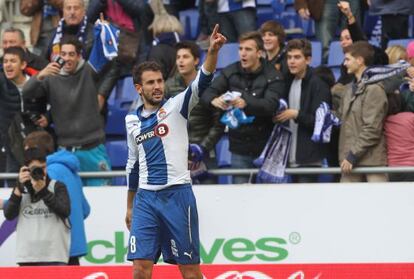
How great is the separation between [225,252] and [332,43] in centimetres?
306

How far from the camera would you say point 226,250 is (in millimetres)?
11867

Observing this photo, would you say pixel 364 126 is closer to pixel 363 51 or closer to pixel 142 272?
pixel 363 51

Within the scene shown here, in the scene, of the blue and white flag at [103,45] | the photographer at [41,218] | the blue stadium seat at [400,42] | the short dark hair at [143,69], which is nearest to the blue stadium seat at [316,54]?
the blue stadium seat at [400,42]

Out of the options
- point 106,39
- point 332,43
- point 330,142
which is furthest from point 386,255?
point 106,39

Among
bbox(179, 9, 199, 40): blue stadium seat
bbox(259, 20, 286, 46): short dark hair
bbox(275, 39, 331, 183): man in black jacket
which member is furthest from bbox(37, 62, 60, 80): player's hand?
bbox(179, 9, 199, 40): blue stadium seat

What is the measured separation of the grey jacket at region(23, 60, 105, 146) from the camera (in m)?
12.5

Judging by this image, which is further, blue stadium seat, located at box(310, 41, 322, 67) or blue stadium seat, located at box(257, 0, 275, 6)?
blue stadium seat, located at box(257, 0, 275, 6)

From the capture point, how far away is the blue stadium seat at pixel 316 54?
1369cm

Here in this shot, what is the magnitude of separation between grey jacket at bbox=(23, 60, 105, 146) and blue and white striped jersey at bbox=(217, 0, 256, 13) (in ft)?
6.81

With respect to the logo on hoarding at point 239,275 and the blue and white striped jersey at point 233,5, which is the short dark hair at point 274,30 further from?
the logo on hoarding at point 239,275

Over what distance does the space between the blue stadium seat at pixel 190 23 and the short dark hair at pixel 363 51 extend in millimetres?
3427

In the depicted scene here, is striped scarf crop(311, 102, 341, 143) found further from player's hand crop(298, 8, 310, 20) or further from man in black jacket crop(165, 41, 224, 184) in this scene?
player's hand crop(298, 8, 310, 20)

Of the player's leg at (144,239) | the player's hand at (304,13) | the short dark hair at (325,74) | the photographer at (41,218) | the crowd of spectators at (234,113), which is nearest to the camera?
the player's leg at (144,239)

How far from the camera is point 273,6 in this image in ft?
48.4
